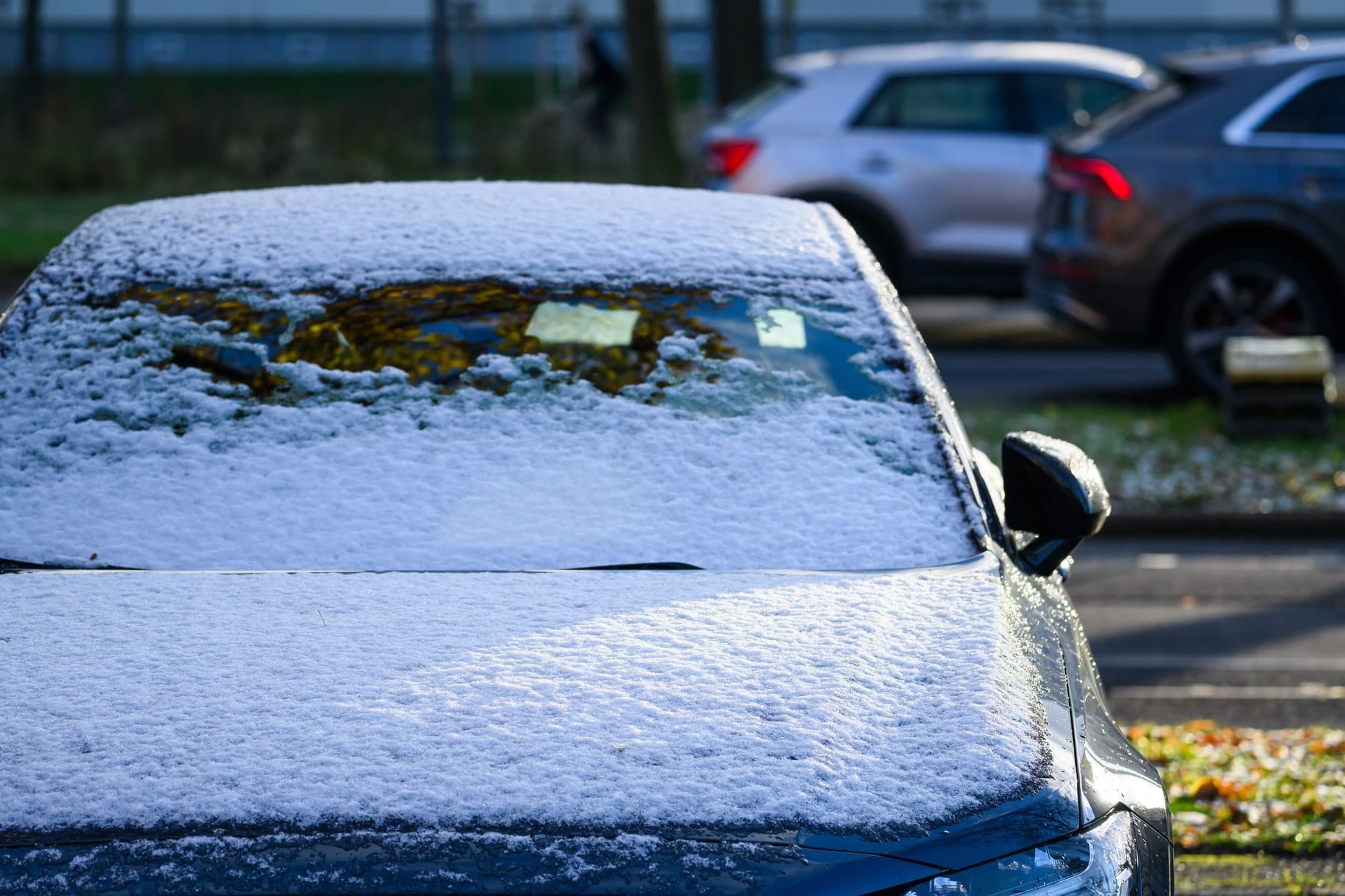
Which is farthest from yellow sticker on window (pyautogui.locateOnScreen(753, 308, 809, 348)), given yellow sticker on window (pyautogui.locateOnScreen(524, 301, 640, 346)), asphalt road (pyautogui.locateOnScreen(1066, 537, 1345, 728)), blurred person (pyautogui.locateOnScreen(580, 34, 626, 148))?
blurred person (pyautogui.locateOnScreen(580, 34, 626, 148))

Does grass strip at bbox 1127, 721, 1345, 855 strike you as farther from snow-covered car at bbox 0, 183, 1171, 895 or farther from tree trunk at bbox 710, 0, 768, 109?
tree trunk at bbox 710, 0, 768, 109

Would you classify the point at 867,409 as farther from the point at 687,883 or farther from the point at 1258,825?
the point at 1258,825

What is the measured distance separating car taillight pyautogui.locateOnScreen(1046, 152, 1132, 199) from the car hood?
8382 millimetres

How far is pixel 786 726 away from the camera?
7.61 ft

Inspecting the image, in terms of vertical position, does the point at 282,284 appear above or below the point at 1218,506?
above

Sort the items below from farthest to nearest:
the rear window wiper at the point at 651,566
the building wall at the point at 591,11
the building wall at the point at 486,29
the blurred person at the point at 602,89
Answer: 1. the building wall at the point at 591,11
2. the building wall at the point at 486,29
3. the blurred person at the point at 602,89
4. the rear window wiper at the point at 651,566

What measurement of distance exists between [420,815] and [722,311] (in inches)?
58.3

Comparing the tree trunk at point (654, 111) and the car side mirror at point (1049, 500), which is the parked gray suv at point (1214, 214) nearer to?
the car side mirror at point (1049, 500)

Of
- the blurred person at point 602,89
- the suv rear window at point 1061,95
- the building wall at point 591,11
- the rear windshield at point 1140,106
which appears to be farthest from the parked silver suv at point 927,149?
the building wall at point 591,11

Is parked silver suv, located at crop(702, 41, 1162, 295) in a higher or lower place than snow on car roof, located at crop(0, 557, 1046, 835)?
lower

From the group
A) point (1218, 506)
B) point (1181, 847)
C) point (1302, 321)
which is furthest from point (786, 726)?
point (1302, 321)

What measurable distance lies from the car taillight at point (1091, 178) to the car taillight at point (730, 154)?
2.96 metres

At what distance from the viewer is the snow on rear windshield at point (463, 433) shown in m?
3.03

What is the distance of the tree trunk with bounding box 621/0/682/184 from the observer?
742 inches
